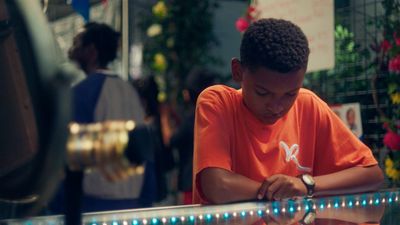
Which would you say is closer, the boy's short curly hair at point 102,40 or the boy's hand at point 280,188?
the boy's hand at point 280,188

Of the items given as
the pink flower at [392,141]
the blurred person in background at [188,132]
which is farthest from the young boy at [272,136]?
the blurred person in background at [188,132]

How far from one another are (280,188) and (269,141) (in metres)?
0.26

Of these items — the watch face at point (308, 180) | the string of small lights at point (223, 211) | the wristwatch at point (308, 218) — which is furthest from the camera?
the watch face at point (308, 180)

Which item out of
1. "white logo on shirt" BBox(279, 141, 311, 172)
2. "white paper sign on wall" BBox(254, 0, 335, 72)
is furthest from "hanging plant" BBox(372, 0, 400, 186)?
"white logo on shirt" BBox(279, 141, 311, 172)

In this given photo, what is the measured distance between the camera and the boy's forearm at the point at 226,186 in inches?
72.2

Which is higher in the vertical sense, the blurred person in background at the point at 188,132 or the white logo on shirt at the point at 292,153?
the white logo on shirt at the point at 292,153

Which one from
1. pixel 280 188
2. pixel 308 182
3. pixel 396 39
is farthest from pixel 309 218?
pixel 396 39

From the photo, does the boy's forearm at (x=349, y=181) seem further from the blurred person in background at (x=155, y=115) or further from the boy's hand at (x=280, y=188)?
the blurred person in background at (x=155, y=115)

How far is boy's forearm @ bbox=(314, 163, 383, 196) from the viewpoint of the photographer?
192 centimetres

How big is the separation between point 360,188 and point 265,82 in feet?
1.36

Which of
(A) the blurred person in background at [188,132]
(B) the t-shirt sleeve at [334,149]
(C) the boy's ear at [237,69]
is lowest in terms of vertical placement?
(A) the blurred person in background at [188,132]

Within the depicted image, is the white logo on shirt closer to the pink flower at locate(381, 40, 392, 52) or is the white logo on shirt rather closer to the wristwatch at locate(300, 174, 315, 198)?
the wristwatch at locate(300, 174, 315, 198)

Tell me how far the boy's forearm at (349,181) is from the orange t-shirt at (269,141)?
0.11 feet

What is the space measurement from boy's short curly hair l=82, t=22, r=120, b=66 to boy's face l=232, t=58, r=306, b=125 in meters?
1.36
